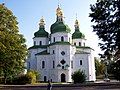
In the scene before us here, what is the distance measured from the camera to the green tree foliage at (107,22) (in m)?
22.2

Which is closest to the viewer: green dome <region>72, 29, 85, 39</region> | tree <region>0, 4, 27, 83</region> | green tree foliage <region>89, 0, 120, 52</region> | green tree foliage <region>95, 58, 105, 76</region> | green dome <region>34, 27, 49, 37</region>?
green tree foliage <region>89, 0, 120, 52</region>

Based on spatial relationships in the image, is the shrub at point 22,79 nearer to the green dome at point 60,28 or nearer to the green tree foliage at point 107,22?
the green dome at point 60,28

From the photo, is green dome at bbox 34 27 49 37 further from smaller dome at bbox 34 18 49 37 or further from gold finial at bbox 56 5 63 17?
gold finial at bbox 56 5 63 17

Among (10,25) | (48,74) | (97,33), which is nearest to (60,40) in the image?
(48,74)

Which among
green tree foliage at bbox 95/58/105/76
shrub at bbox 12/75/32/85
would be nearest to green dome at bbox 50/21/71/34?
shrub at bbox 12/75/32/85

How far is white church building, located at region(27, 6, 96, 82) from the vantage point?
74.8 metres

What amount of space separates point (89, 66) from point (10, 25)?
135 ft

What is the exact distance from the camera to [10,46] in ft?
130

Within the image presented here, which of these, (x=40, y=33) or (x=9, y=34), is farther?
(x=40, y=33)

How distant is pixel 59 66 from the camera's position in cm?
7444

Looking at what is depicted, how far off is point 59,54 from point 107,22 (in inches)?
2063

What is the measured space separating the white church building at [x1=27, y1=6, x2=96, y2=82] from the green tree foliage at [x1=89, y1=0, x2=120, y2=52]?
164ft

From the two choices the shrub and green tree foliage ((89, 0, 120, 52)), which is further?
the shrub

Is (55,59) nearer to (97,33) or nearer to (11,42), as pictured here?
Result: (11,42)
